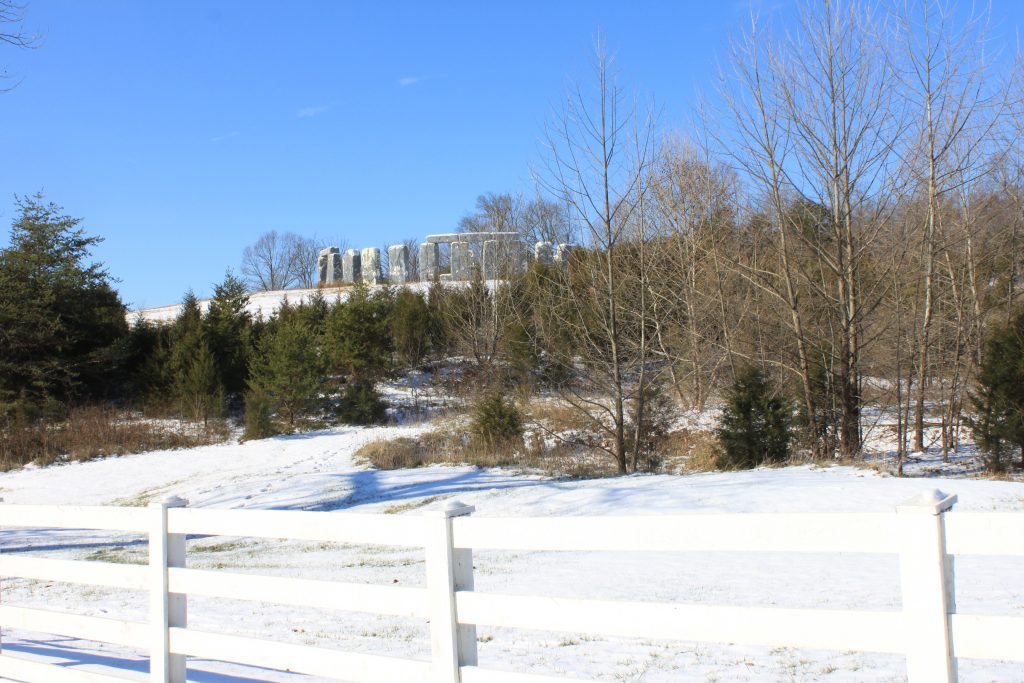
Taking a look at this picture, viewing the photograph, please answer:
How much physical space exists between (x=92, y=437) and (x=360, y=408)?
8.06 metres

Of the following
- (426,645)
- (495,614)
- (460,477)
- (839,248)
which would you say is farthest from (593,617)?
(839,248)

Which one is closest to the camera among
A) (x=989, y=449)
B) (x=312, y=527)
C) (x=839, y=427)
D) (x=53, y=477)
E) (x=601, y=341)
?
(x=312, y=527)

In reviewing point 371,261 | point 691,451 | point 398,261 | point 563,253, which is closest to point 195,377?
point 563,253

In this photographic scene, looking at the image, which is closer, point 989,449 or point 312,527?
point 312,527

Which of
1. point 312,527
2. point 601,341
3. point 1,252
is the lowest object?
point 312,527

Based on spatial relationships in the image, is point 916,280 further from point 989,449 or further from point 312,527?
point 312,527

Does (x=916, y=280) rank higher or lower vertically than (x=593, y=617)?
higher

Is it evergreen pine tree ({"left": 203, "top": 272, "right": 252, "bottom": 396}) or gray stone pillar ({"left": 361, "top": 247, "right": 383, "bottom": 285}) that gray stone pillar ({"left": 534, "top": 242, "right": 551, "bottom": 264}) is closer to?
evergreen pine tree ({"left": 203, "top": 272, "right": 252, "bottom": 396})

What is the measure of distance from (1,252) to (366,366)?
1308 cm

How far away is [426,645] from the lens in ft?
18.9

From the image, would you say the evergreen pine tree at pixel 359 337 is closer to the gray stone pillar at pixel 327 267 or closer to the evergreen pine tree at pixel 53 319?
the evergreen pine tree at pixel 53 319

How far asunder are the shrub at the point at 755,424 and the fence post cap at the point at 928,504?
13.7 metres

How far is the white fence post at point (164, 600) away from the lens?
4301 mm

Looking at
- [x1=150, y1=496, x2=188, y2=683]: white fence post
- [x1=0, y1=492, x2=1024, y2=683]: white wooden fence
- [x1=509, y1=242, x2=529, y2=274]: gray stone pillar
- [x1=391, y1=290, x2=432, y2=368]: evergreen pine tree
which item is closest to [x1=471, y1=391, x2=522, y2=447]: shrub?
[x1=391, y1=290, x2=432, y2=368]: evergreen pine tree
